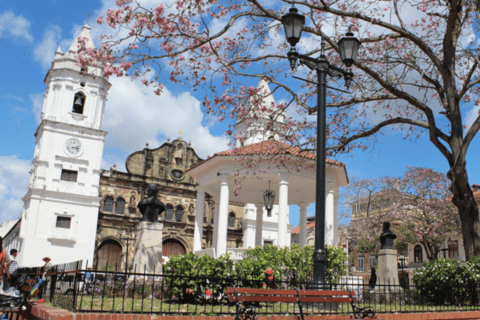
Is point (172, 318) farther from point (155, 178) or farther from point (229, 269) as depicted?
point (155, 178)

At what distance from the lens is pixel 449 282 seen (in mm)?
10617

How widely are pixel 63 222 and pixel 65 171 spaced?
14.6ft

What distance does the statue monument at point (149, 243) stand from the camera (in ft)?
35.6

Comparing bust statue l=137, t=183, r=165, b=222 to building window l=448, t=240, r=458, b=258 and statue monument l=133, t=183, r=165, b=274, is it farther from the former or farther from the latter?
building window l=448, t=240, r=458, b=258

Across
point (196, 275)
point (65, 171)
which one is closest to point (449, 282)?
point (196, 275)

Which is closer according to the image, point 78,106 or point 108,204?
point 78,106

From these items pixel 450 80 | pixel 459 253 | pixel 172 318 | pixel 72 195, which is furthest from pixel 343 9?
pixel 459 253

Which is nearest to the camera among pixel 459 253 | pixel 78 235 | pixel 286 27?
pixel 286 27

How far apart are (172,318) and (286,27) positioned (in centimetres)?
595

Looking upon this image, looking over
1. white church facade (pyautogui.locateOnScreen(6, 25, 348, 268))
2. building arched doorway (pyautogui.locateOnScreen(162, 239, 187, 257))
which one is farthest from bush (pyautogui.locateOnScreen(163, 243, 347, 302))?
building arched doorway (pyautogui.locateOnScreen(162, 239, 187, 257))

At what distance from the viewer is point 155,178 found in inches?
1635

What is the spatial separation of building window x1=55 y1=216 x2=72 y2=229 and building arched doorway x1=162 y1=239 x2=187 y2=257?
904cm

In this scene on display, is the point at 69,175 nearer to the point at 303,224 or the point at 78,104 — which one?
the point at 78,104

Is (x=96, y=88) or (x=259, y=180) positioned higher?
(x=96, y=88)
